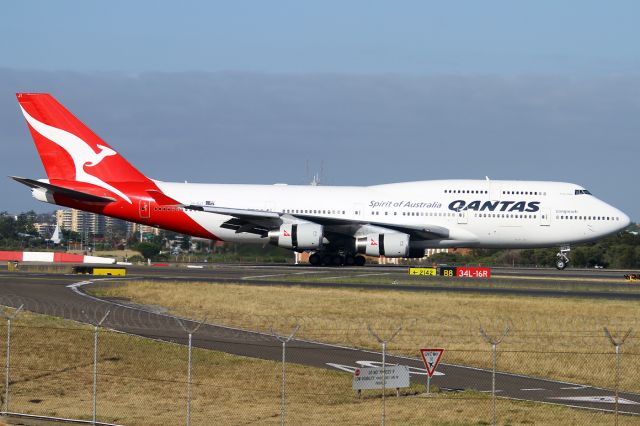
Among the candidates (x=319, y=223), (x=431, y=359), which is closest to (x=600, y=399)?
(x=431, y=359)

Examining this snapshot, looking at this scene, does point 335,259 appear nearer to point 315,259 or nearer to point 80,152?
point 315,259

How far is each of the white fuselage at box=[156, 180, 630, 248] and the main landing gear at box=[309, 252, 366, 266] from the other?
8.16 ft

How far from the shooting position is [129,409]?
816 inches

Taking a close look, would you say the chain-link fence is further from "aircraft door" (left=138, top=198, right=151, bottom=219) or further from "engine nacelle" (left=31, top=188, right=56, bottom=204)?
"engine nacelle" (left=31, top=188, right=56, bottom=204)

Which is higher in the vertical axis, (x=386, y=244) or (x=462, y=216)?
(x=462, y=216)

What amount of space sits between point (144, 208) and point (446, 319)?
2848 centimetres

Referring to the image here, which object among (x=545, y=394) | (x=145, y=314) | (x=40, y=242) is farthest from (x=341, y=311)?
(x=40, y=242)

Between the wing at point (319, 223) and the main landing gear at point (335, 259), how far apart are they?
158cm

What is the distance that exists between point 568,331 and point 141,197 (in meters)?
32.2

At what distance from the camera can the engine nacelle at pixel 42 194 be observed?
56.3 m

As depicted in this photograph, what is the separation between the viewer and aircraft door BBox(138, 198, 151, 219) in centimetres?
5675

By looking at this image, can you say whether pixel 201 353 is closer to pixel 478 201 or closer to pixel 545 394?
pixel 545 394

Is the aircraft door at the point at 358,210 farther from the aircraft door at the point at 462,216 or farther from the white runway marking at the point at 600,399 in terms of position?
the white runway marking at the point at 600,399

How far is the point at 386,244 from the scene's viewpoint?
5431 cm
